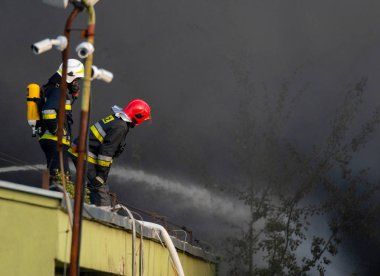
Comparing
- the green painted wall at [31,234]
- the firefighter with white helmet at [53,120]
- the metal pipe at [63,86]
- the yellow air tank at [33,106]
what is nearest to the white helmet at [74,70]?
the firefighter with white helmet at [53,120]

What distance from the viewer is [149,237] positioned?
17641 millimetres

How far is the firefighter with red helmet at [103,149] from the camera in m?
17.1

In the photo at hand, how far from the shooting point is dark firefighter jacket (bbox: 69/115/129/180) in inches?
681

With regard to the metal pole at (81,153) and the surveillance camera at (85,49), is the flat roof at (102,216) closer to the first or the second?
the metal pole at (81,153)

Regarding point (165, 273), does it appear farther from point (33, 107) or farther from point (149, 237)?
point (33, 107)

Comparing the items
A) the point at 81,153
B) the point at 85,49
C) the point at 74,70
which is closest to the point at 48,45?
the point at 85,49

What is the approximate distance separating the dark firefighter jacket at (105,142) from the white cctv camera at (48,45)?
18.5 ft

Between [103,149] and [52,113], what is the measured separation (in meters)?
1.06

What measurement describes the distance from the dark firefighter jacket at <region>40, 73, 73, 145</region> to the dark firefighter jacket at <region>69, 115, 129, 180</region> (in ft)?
1.46

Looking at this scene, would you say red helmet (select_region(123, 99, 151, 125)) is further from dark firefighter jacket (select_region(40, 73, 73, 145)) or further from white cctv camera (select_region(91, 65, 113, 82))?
white cctv camera (select_region(91, 65, 113, 82))

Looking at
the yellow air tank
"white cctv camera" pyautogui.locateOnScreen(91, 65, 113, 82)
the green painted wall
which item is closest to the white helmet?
the yellow air tank

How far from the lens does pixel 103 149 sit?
682 inches

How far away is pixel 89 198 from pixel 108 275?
1328mm

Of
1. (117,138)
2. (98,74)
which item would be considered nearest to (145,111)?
(117,138)
